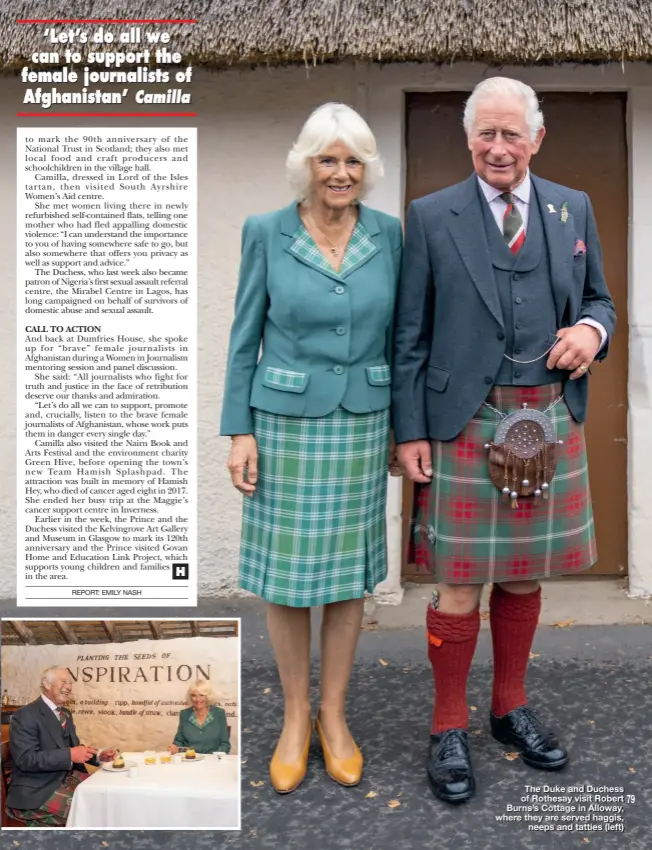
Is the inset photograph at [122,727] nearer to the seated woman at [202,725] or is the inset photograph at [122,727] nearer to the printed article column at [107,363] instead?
the seated woman at [202,725]

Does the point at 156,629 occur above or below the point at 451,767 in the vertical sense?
above

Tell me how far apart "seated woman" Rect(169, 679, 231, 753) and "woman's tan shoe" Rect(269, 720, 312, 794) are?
0.24 meters

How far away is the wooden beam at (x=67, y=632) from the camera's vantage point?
2807 millimetres

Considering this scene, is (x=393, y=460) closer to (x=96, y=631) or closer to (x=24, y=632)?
(x=96, y=631)

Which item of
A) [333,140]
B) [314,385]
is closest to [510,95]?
[333,140]

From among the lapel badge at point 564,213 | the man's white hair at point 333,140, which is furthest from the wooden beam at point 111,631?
the lapel badge at point 564,213

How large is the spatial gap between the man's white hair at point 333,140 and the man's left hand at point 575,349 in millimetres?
669

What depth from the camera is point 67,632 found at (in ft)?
9.21

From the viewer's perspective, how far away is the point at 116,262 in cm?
278

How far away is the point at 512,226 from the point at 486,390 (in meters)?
0.45

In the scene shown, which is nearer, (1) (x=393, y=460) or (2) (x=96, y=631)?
(2) (x=96, y=631)

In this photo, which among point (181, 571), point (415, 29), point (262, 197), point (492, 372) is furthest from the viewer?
point (262, 197)

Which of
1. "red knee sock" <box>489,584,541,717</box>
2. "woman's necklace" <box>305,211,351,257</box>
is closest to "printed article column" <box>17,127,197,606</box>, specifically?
"woman's necklace" <box>305,211,351,257</box>

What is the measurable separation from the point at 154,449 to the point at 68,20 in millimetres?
1925
